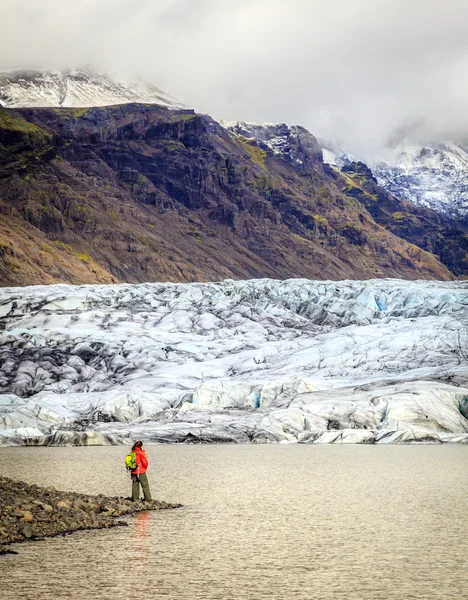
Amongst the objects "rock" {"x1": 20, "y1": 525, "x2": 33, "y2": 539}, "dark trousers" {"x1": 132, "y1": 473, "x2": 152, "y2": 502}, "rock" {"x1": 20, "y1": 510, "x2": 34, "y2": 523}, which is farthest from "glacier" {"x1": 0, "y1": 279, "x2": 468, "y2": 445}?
"rock" {"x1": 20, "y1": 525, "x2": 33, "y2": 539}

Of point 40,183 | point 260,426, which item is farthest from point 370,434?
point 40,183

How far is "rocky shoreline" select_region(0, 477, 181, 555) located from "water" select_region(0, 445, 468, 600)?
573mm

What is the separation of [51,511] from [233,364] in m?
47.6

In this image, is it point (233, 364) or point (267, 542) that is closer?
point (267, 542)

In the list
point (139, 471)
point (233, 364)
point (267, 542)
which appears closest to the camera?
point (267, 542)

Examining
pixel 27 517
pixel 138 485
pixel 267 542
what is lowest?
pixel 267 542

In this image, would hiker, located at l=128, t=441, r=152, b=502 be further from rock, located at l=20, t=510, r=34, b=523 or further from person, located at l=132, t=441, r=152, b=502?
rock, located at l=20, t=510, r=34, b=523

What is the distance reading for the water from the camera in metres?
12.4

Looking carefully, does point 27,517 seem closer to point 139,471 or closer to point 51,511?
point 51,511

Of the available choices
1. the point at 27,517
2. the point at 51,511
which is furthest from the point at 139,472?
the point at 27,517

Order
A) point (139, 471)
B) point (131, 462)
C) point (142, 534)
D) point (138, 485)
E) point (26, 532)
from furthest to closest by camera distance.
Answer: point (138, 485)
point (139, 471)
point (131, 462)
point (142, 534)
point (26, 532)

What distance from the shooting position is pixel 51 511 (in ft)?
59.6

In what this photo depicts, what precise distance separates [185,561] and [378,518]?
6.47 meters

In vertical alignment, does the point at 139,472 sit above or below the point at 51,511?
above
